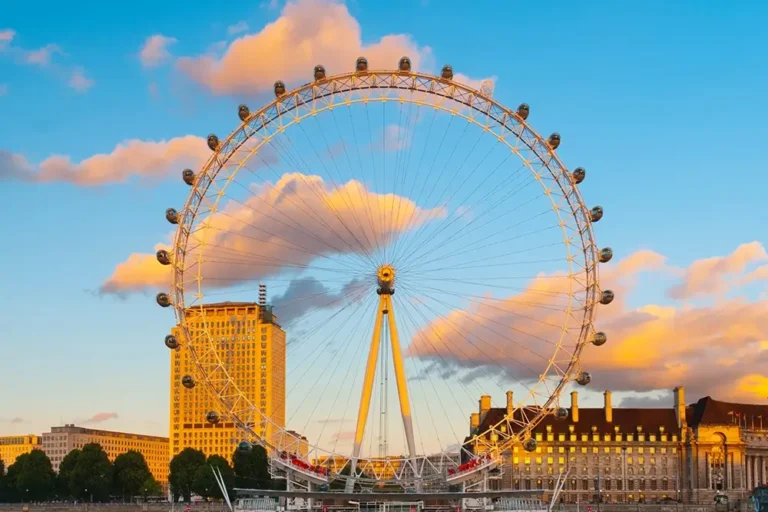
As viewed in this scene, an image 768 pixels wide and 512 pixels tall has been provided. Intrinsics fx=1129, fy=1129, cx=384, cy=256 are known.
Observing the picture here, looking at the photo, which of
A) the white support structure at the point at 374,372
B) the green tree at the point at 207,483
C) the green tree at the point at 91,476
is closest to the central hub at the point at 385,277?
the white support structure at the point at 374,372

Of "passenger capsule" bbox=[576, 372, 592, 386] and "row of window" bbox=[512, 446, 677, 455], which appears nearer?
"passenger capsule" bbox=[576, 372, 592, 386]

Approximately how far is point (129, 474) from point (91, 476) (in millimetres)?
4821

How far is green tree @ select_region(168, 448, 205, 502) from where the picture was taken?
137 m

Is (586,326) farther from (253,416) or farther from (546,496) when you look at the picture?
(546,496)

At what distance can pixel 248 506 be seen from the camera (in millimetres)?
66875

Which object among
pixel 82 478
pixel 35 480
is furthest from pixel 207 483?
pixel 35 480

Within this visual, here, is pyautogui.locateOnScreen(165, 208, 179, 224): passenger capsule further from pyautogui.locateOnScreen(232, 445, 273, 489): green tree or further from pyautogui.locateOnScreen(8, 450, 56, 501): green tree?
pyautogui.locateOnScreen(8, 450, 56, 501): green tree

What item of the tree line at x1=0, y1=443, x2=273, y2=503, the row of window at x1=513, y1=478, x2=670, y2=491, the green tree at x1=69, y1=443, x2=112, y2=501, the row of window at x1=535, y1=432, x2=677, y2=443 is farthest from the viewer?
A: the row of window at x1=535, y1=432, x2=677, y2=443

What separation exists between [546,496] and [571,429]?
15.8 m

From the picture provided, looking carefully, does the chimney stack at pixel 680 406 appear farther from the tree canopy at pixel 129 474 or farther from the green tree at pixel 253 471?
the tree canopy at pixel 129 474

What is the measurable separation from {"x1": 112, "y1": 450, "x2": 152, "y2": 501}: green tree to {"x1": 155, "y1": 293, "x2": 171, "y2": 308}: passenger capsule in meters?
78.5

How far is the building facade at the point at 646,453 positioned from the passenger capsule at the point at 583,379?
309 feet

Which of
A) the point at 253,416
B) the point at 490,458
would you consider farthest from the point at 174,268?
the point at 490,458

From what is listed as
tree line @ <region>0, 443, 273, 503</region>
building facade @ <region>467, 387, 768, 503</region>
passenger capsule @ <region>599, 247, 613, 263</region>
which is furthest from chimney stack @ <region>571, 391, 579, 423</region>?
passenger capsule @ <region>599, 247, 613, 263</region>
